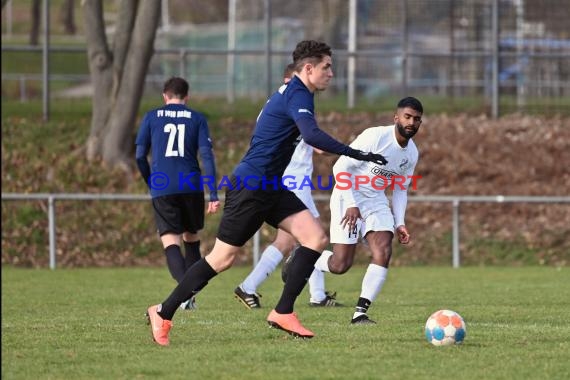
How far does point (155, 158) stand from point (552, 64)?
1546 centimetres

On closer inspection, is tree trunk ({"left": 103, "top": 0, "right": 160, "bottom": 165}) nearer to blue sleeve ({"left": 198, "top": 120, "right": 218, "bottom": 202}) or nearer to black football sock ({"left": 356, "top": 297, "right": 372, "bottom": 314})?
blue sleeve ({"left": 198, "top": 120, "right": 218, "bottom": 202})

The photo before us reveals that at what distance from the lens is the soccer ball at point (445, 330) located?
8.34 meters

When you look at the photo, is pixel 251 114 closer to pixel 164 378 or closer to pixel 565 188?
pixel 565 188

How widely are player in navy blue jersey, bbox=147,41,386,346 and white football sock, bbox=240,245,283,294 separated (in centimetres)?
280

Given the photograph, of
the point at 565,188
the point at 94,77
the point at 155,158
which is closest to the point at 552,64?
the point at 565,188

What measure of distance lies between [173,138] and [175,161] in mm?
208

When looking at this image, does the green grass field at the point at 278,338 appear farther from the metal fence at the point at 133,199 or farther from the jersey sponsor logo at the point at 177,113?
the metal fence at the point at 133,199

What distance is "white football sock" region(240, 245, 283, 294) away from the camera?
11648 mm

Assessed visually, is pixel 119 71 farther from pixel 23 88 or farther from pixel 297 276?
pixel 297 276

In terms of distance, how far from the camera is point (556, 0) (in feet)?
82.7

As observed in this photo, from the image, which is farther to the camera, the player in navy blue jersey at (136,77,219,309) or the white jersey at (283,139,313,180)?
the white jersey at (283,139,313,180)

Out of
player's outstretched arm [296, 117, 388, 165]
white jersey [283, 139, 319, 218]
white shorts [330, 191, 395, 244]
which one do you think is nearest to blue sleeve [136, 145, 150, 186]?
white jersey [283, 139, 319, 218]

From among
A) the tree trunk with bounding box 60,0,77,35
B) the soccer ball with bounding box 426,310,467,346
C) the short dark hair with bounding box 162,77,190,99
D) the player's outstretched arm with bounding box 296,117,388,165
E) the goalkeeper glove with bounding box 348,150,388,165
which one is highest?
the tree trunk with bounding box 60,0,77,35

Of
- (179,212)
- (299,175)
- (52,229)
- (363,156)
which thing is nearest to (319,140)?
(363,156)
